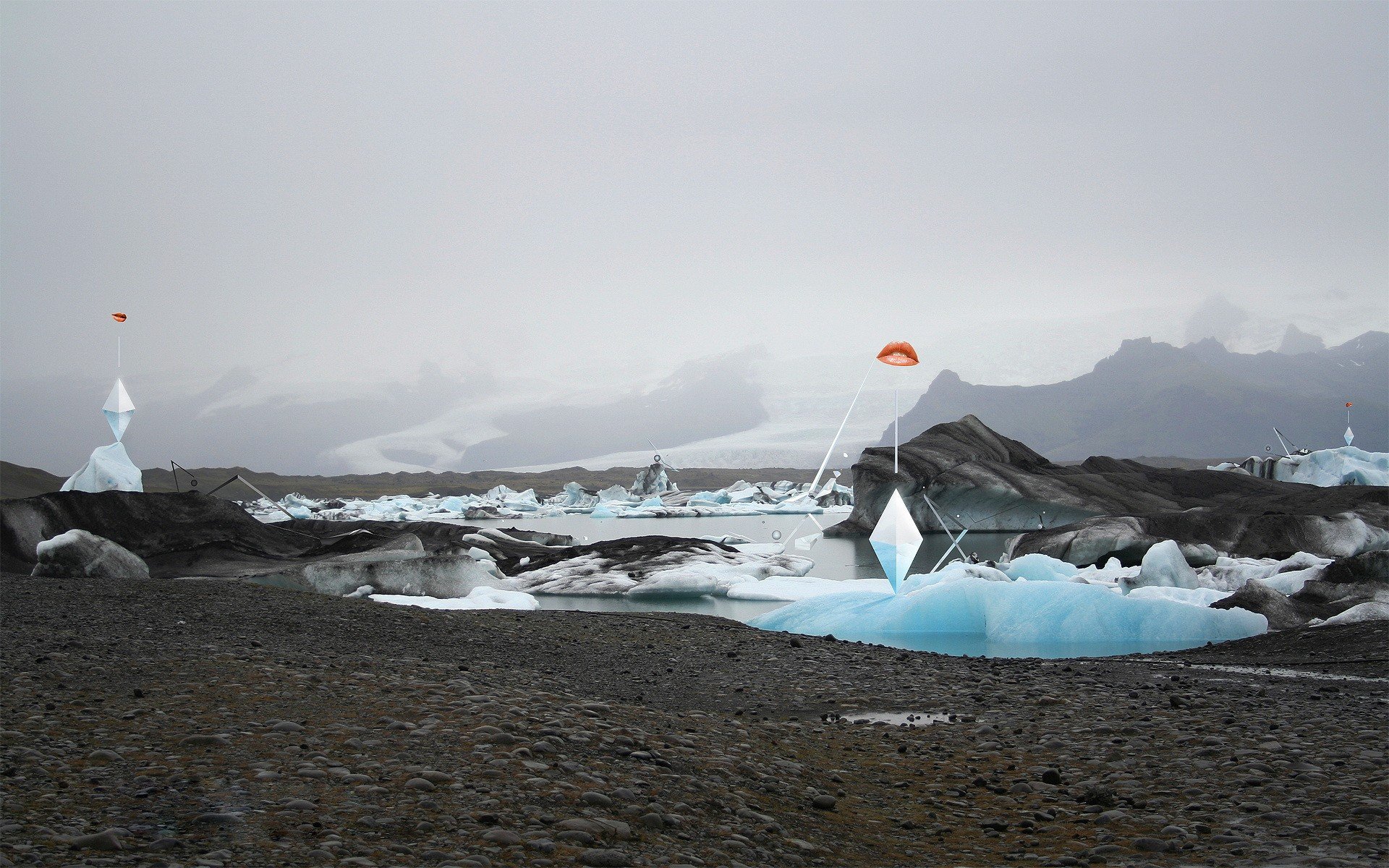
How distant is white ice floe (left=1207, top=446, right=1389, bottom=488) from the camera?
34.0 meters

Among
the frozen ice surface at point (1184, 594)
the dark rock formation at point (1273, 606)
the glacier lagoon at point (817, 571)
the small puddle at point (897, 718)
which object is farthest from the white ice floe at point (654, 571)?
the small puddle at point (897, 718)

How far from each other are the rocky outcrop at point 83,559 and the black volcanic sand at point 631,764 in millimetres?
5678

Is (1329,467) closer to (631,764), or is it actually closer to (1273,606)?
(1273,606)

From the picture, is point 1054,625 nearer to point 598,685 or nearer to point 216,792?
point 598,685

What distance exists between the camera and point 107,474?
18.8 metres

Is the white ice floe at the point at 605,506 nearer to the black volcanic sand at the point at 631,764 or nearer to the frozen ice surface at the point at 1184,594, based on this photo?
the frozen ice surface at the point at 1184,594

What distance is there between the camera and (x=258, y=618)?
824cm

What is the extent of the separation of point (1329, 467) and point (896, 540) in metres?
31.7

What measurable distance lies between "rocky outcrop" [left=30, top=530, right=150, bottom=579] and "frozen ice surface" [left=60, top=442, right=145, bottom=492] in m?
6.73

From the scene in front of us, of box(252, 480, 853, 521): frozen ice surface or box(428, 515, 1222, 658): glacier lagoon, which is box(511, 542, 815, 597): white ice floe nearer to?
box(428, 515, 1222, 658): glacier lagoon

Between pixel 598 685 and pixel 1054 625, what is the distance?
7.41m

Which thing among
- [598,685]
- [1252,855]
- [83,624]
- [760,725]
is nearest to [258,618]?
[83,624]

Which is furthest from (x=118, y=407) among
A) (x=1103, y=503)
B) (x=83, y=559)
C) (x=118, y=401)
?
(x=1103, y=503)

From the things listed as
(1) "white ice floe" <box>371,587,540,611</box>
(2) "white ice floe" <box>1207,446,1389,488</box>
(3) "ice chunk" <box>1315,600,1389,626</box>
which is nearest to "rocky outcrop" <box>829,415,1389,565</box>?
(2) "white ice floe" <box>1207,446,1389,488</box>
